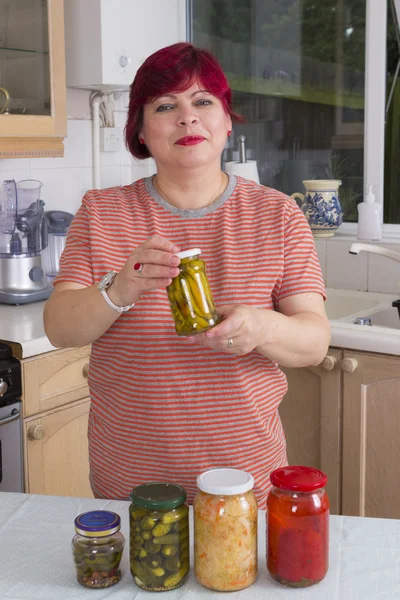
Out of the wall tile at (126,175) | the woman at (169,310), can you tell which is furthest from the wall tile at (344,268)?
the woman at (169,310)

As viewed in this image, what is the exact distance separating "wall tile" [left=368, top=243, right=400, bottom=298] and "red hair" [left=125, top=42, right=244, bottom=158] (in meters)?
1.41

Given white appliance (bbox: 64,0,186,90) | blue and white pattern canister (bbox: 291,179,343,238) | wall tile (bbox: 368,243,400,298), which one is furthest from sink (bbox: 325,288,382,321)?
white appliance (bbox: 64,0,186,90)

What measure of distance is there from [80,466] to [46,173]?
3.51ft

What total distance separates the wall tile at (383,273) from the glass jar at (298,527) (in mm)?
1777

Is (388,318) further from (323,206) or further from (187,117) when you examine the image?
(187,117)

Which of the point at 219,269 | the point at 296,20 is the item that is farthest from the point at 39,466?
the point at 296,20

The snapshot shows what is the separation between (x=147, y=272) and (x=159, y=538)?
14.1 inches

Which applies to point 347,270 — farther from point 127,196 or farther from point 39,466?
point 127,196

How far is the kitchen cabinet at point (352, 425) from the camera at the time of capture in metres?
2.20

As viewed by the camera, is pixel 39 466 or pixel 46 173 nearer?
pixel 39 466

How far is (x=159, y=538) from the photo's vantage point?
0.96m

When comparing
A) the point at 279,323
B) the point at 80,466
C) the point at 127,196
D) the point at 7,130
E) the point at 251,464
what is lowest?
the point at 80,466

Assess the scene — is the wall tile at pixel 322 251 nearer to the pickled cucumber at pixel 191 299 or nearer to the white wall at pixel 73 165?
the white wall at pixel 73 165

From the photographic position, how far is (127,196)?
1.46 meters
